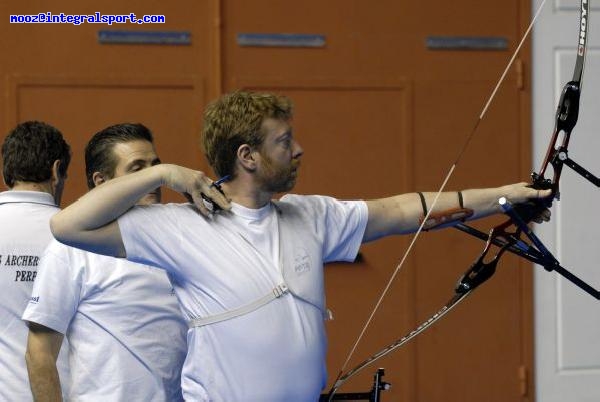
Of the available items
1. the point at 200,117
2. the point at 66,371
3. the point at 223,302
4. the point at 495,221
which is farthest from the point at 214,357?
the point at 495,221

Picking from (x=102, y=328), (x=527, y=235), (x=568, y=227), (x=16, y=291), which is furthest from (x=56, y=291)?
(x=568, y=227)

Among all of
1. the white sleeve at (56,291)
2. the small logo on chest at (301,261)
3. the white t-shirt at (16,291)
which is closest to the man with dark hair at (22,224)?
the white t-shirt at (16,291)

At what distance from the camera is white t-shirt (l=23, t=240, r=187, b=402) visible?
244cm

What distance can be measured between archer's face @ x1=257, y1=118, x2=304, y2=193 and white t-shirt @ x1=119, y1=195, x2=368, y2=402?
0.09 meters

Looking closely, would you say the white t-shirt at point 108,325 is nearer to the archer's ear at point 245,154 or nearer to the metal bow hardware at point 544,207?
the archer's ear at point 245,154

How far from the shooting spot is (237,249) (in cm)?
218

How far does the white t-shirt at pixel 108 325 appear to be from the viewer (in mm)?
Answer: 2441

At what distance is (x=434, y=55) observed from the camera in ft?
14.8

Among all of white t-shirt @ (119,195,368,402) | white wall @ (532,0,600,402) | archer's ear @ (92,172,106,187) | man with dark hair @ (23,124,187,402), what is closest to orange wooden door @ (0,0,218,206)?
white wall @ (532,0,600,402)

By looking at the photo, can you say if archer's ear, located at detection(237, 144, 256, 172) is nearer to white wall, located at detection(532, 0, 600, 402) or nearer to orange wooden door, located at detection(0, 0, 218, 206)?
orange wooden door, located at detection(0, 0, 218, 206)

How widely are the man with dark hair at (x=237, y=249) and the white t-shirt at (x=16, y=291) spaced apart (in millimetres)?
598

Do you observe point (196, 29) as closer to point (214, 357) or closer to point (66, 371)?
point (66, 371)

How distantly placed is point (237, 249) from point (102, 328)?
440 mm

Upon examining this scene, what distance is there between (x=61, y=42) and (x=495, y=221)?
5.66ft
